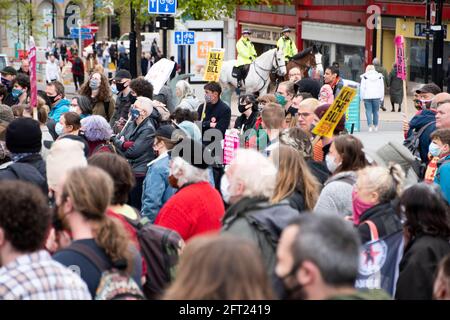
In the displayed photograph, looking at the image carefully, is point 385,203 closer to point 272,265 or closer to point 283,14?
point 272,265

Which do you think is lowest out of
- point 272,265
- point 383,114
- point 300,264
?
point 383,114

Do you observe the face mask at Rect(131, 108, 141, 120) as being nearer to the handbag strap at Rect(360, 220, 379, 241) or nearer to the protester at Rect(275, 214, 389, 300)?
the handbag strap at Rect(360, 220, 379, 241)

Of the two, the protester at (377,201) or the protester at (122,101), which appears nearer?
the protester at (377,201)

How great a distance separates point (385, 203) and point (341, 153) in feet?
3.59

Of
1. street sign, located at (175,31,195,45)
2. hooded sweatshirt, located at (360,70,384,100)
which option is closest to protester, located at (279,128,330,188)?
hooded sweatshirt, located at (360,70,384,100)

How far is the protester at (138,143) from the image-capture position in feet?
35.6

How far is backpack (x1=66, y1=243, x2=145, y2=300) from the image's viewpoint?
467 cm

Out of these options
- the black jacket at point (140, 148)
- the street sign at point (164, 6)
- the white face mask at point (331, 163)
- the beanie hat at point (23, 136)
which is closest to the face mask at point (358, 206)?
the white face mask at point (331, 163)

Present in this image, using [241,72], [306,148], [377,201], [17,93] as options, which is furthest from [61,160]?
[241,72]

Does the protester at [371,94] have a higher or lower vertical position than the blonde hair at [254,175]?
lower

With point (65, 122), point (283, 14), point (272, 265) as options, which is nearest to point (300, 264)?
point (272, 265)

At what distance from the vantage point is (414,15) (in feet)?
121

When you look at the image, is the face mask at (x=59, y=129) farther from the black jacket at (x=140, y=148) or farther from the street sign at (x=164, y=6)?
the street sign at (x=164, y=6)

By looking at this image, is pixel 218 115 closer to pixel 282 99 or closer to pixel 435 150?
pixel 282 99
